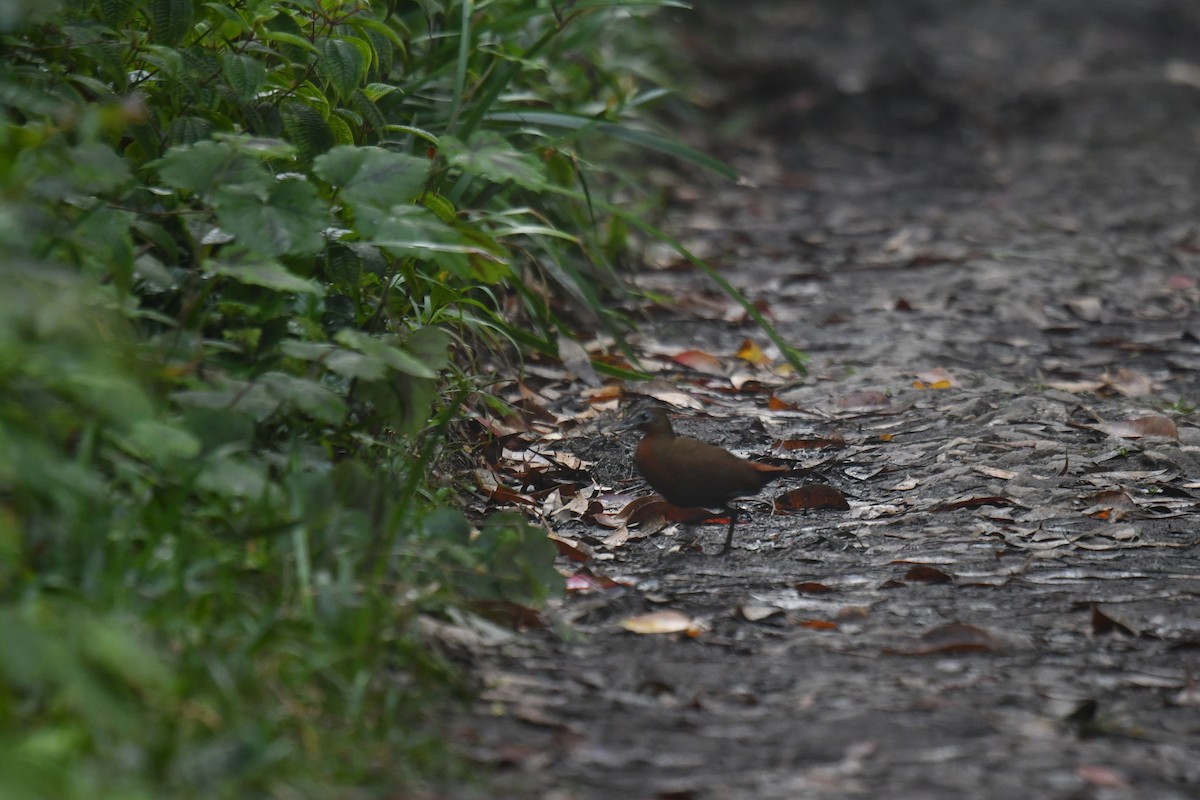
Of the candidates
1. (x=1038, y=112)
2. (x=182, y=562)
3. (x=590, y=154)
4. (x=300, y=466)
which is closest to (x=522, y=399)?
(x=300, y=466)

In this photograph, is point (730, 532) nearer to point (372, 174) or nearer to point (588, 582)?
point (588, 582)

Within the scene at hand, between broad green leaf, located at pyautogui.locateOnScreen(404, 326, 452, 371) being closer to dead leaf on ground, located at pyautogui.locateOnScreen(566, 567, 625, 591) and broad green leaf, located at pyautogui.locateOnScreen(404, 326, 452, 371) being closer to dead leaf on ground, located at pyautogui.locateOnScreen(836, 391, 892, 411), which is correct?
dead leaf on ground, located at pyautogui.locateOnScreen(566, 567, 625, 591)

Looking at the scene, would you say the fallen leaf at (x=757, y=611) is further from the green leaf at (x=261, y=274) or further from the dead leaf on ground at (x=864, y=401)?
the dead leaf on ground at (x=864, y=401)

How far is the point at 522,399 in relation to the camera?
12.8ft

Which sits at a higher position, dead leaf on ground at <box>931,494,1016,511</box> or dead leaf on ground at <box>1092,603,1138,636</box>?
dead leaf on ground at <box>1092,603,1138,636</box>

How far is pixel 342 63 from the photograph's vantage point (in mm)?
3033

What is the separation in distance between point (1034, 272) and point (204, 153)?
3935 millimetres

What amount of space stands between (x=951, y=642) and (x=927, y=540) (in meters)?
0.62

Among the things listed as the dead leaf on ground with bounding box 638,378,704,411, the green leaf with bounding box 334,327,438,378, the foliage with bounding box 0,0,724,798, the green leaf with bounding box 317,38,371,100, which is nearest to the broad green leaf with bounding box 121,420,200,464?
the foliage with bounding box 0,0,724,798

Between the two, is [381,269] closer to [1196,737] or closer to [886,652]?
[886,652]

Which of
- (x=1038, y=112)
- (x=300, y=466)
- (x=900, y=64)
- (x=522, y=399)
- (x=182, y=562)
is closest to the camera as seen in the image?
(x=182, y=562)

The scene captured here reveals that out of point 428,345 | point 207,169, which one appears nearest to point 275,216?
point 207,169

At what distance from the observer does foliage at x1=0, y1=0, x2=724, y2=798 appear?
5.98 feet

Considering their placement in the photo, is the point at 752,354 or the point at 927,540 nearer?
the point at 927,540
